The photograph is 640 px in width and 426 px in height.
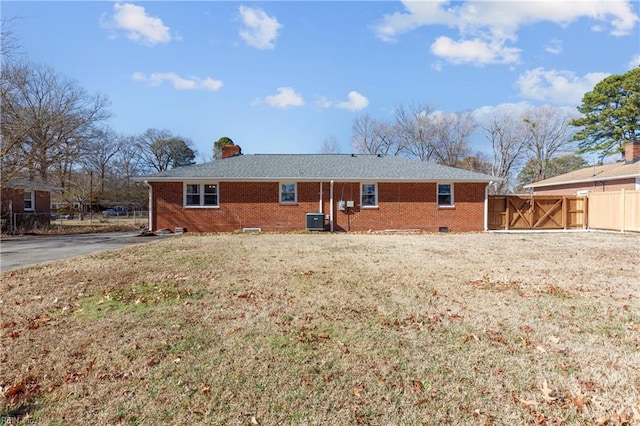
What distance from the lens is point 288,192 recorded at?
57.0 feet

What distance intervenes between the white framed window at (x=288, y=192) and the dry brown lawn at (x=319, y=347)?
1042 cm

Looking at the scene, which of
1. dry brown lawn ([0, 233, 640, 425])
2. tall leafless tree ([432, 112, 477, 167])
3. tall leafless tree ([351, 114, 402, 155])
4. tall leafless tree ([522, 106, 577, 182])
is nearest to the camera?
dry brown lawn ([0, 233, 640, 425])

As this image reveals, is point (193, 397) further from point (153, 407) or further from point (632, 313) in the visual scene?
point (632, 313)

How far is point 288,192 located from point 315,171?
1804 millimetres

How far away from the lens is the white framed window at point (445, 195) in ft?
58.4

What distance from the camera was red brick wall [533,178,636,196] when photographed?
20736 millimetres

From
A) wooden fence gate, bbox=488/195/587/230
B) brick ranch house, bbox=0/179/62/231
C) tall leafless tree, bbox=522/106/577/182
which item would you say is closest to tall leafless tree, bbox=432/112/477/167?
tall leafless tree, bbox=522/106/577/182

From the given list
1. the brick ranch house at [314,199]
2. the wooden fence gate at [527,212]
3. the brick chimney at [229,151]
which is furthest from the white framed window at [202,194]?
the wooden fence gate at [527,212]

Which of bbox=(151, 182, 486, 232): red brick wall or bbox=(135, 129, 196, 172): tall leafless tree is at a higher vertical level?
bbox=(135, 129, 196, 172): tall leafless tree

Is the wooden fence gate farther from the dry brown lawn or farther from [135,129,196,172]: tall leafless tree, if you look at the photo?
[135,129,196,172]: tall leafless tree

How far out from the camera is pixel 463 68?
20.0 metres

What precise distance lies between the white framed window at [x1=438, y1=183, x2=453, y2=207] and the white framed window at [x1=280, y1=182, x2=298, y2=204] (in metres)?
7.37

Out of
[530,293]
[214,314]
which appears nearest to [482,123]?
[530,293]

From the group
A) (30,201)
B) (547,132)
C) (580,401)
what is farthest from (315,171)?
(547,132)
